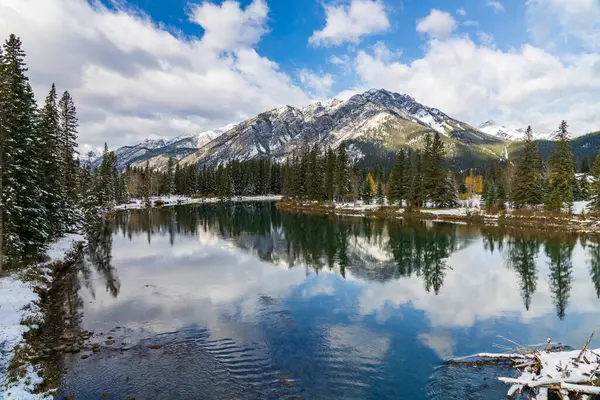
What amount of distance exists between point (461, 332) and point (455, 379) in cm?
671

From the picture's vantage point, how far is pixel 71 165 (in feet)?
201

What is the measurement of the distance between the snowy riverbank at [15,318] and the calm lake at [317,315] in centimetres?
136

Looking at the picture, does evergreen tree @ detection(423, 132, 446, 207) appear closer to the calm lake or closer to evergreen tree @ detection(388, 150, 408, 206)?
evergreen tree @ detection(388, 150, 408, 206)

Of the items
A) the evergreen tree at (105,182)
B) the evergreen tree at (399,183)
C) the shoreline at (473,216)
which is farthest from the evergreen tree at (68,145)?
the evergreen tree at (399,183)

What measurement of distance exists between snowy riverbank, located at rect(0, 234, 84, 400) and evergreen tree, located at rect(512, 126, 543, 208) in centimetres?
8752

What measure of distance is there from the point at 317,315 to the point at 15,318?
17.7 m

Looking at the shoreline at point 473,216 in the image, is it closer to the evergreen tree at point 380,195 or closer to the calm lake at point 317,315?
the evergreen tree at point 380,195

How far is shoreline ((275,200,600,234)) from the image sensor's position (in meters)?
66.3

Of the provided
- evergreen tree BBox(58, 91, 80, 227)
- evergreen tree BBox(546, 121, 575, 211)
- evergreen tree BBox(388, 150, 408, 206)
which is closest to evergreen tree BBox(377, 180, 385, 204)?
evergreen tree BBox(388, 150, 408, 206)

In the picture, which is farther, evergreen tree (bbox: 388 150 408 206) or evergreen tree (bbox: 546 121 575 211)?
evergreen tree (bbox: 388 150 408 206)

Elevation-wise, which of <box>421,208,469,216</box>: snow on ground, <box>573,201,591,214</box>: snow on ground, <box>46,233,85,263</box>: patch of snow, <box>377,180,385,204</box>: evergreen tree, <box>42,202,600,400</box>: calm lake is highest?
<box>377,180,385,204</box>: evergreen tree

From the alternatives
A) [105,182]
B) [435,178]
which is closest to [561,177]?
[435,178]

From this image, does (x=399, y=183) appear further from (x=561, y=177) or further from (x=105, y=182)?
(x=105, y=182)

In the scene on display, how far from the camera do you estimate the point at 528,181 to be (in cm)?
8025
